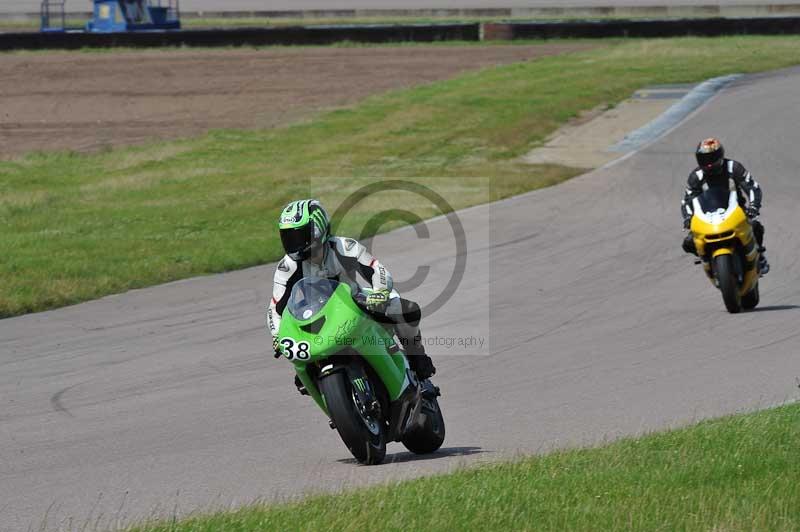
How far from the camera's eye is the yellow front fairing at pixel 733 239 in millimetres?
12477

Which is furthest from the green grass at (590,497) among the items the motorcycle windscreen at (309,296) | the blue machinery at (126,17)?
the blue machinery at (126,17)

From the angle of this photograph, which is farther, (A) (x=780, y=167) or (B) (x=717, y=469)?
(A) (x=780, y=167)

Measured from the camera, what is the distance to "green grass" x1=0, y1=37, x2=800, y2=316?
15836mm

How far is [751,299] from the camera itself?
12.7 meters

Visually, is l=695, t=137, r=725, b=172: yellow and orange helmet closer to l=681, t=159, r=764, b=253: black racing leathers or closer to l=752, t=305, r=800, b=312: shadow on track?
l=681, t=159, r=764, b=253: black racing leathers

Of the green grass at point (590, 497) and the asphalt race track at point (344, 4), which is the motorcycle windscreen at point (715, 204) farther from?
the asphalt race track at point (344, 4)

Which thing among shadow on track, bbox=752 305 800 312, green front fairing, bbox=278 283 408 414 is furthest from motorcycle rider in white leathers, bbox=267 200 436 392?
shadow on track, bbox=752 305 800 312

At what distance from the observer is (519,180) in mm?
22031

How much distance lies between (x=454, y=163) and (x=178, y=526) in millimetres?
19613

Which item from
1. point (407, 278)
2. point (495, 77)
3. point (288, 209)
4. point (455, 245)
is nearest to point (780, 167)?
point (455, 245)

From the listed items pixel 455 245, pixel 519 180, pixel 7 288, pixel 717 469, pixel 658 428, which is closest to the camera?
pixel 717 469

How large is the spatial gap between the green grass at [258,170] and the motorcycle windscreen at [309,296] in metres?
7.12

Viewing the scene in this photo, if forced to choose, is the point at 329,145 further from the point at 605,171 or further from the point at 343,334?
the point at 343,334

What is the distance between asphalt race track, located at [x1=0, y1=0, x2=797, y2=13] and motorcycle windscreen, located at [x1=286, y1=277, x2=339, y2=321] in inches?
2398
